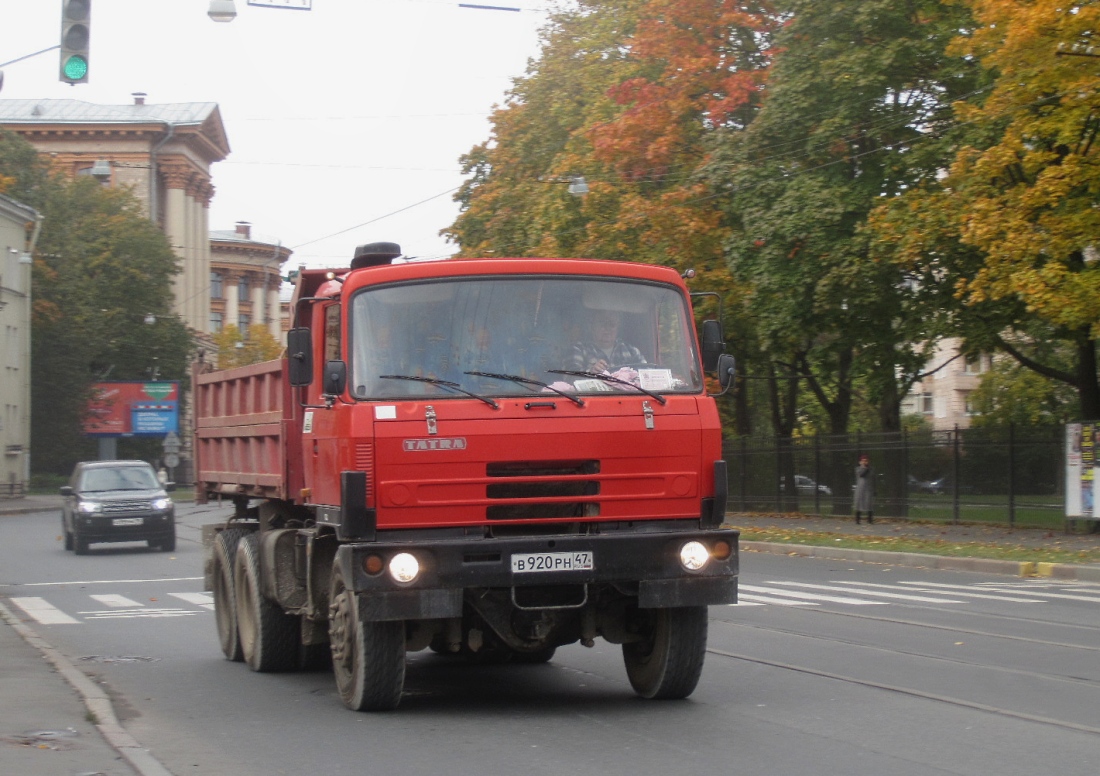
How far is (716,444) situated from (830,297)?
21.8 m

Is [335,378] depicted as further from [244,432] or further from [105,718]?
[244,432]

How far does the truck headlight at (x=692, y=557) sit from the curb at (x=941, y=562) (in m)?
13.0

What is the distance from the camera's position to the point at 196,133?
91000mm

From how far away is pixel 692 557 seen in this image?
8.52 m

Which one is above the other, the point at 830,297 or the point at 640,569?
the point at 830,297

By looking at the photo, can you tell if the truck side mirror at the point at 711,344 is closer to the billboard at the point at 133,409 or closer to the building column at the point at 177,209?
the billboard at the point at 133,409

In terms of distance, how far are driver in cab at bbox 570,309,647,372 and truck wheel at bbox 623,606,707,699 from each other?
1475 millimetres

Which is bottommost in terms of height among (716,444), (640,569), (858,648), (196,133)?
(858,648)

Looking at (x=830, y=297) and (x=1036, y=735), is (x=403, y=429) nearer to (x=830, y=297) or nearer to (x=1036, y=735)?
(x=1036, y=735)

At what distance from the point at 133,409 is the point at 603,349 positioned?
67.0 m

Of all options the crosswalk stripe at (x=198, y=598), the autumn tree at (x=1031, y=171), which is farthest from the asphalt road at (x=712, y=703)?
the autumn tree at (x=1031, y=171)

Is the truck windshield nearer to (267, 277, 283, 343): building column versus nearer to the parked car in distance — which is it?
the parked car in distance

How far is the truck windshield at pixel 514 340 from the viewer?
334 inches

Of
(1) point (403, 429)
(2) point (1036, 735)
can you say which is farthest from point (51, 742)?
(2) point (1036, 735)
